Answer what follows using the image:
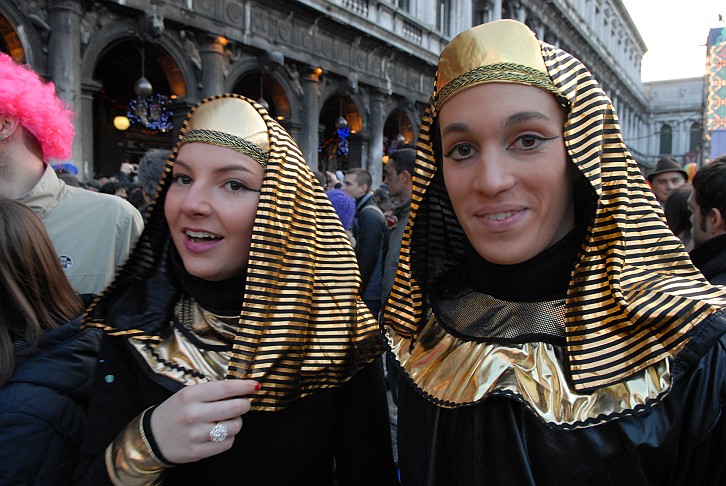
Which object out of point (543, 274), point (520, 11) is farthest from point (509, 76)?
point (520, 11)

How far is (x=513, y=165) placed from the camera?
46.6 inches

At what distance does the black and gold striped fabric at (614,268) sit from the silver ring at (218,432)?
836 millimetres

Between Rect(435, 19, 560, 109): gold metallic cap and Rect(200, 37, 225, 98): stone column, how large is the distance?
9.76 metres

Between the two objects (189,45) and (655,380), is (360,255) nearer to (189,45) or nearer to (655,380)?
(655,380)

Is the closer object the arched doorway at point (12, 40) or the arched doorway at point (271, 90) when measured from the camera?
the arched doorway at point (12, 40)

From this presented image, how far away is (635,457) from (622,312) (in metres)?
0.30

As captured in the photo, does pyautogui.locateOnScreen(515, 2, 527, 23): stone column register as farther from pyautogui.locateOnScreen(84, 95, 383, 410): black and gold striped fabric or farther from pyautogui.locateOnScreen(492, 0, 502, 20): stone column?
pyautogui.locateOnScreen(84, 95, 383, 410): black and gold striped fabric

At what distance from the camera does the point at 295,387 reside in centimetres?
150

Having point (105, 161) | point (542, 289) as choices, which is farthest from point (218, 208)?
point (105, 161)

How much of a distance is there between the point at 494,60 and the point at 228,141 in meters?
0.78

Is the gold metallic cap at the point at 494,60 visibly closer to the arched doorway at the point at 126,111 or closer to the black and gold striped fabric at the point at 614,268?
the black and gold striped fabric at the point at 614,268

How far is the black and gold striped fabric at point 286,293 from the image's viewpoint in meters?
1.45

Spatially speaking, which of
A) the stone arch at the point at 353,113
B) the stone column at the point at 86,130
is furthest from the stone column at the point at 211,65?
the stone arch at the point at 353,113

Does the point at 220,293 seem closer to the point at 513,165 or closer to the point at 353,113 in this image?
the point at 513,165
